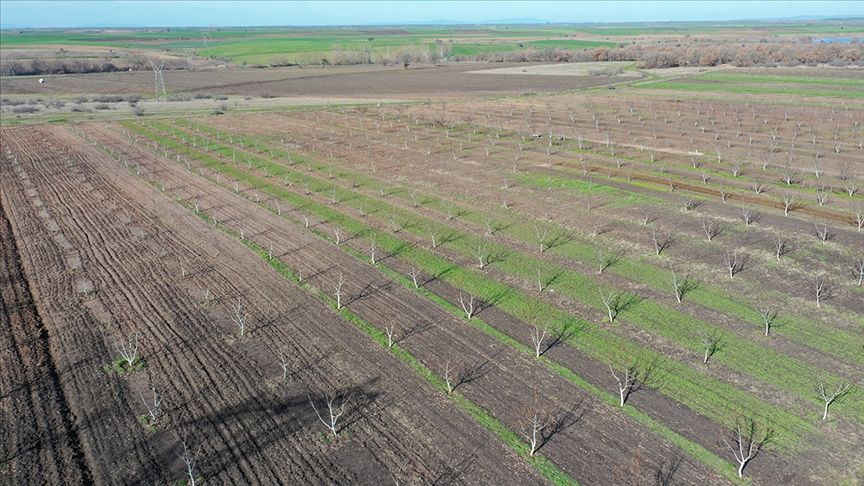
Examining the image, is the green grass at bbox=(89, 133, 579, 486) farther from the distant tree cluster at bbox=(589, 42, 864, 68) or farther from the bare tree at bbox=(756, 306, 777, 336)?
the distant tree cluster at bbox=(589, 42, 864, 68)

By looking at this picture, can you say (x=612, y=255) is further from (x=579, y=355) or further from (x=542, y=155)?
(x=542, y=155)

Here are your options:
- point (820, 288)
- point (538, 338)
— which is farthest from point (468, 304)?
point (820, 288)

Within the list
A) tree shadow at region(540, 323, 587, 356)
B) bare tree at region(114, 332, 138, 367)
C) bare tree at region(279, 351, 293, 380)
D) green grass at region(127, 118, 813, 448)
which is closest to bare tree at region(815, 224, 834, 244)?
green grass at region(127, 118, 813, 448)

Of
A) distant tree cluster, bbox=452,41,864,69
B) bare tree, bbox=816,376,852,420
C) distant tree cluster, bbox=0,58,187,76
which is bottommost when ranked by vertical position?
distant tree cluster, bbox=0,58,187,76

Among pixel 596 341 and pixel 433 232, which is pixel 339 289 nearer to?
pixel 433 232

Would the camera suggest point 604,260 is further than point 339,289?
Yes

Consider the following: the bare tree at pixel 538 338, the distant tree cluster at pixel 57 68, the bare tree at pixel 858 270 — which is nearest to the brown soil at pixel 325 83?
the distant tree cluster at pixel 57 68
